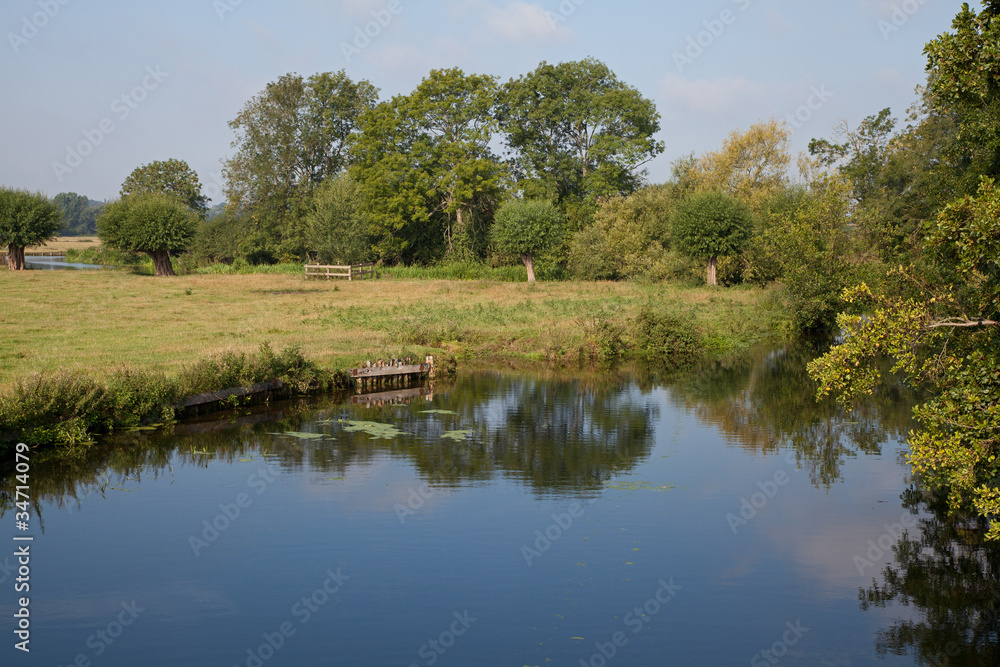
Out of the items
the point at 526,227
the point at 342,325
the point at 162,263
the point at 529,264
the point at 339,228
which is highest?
the point at 526,227

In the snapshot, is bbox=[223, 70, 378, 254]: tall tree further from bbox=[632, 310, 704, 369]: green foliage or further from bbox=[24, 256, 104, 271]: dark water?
bbox=[632, 310, 704, 369]: green foliage

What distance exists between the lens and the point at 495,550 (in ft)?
40.5

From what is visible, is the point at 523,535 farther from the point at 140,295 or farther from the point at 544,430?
the point at 140,295

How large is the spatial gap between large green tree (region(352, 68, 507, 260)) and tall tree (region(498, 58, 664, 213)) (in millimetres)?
3337

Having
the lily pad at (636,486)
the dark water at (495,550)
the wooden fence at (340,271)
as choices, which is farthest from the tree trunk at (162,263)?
the lily pad at (636,486)

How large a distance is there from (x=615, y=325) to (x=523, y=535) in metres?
21.0

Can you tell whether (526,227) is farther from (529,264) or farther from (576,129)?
(576,129)

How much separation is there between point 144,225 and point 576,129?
3645 centimetres

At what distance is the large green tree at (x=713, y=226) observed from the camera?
52.0 metres

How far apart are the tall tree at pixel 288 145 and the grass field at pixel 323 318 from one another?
24506mm

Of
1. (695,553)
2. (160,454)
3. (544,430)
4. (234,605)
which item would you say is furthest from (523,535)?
(160,454)

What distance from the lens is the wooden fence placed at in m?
60.1

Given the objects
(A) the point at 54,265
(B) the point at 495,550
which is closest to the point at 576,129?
(A) the point at 54,265

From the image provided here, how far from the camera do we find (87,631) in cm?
982
